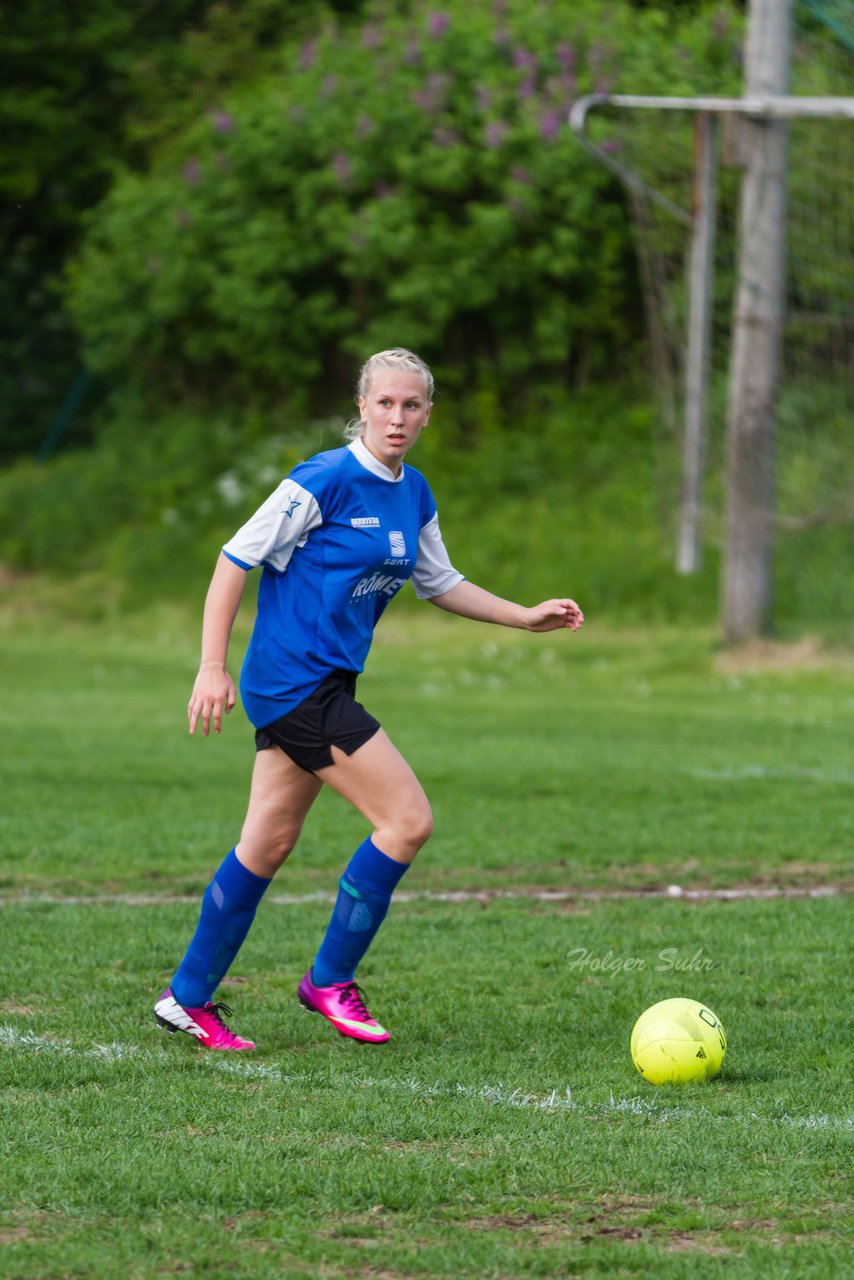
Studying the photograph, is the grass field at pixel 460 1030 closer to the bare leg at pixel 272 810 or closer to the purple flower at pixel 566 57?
the bare leg at pixel 272 810

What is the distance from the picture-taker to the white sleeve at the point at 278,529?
4.65 m

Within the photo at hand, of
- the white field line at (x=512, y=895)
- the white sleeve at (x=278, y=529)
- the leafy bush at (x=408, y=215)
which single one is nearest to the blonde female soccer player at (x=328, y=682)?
the white sleeve at (x=278, y=529)

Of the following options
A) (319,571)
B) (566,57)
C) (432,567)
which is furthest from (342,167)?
(319,571)

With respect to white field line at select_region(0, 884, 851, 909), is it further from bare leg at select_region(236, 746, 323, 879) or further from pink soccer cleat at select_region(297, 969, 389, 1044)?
bare leg at select_region(236, 746, 323, 879)

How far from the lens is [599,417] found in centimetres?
2155

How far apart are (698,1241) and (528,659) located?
13159mm

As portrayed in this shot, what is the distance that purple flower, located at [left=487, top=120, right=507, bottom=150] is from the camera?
65.9 ft

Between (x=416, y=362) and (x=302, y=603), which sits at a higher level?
(x=416, y=362)

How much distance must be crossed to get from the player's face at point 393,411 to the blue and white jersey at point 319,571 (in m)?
0.07

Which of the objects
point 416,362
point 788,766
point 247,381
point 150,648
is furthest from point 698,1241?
point 247,381

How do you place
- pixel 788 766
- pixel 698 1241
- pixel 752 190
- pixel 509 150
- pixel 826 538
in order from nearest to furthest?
pixel 698 1241
pixel 788 766
pixel 752 190
pixel 826 538
pixel 509 150

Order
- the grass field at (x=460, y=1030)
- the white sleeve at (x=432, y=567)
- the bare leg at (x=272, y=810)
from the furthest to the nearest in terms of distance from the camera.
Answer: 1. the white sleeve at (x=432, y=567)
2. the bare leg at (x=272, y=810)
3. the grass field at (x=460, y=1030)

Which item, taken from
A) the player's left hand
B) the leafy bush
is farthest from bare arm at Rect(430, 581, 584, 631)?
the leafy bush

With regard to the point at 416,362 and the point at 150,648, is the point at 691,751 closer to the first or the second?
the point at 416,362
